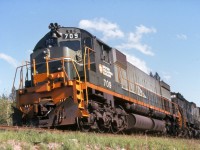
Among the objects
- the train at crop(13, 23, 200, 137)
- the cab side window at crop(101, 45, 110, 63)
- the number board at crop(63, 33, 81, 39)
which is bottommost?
the train at crop(13, 23, 200, 137)

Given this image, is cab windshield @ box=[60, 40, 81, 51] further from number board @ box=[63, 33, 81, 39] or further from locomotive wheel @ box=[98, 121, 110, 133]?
locomotive wheel @ box=[98, 121, 110, 133]

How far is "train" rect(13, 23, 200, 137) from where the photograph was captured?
10086mm

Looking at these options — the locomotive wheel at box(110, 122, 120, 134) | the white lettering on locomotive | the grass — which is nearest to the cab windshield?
the white lettering on locomotive

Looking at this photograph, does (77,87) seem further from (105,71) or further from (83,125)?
(105,71)

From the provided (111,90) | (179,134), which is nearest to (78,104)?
(111,90)

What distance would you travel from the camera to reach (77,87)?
1012 cm

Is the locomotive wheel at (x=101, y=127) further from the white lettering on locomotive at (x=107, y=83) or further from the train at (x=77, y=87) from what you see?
the white lettering on locomotive at (x=107, y=83)

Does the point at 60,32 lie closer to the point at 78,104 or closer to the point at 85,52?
the point at 85,52

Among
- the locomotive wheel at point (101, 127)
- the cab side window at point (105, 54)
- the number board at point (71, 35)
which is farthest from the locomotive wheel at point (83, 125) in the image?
the number board at point (71, 35)

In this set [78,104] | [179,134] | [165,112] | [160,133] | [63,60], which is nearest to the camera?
[78,104]

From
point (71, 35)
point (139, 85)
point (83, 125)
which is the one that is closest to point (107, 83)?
point (71, 35)

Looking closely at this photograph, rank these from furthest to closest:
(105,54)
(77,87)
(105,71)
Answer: (105,54) < (105,71) < (77,87)

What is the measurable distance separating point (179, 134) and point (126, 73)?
8.98 m

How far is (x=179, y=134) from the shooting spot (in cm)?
2188
